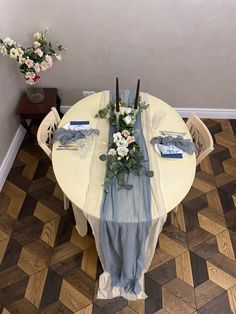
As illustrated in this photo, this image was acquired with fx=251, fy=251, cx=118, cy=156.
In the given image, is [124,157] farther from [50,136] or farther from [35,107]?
[35,107]

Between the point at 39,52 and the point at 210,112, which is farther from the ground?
the point at 39,52

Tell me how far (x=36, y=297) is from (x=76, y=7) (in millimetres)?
2227

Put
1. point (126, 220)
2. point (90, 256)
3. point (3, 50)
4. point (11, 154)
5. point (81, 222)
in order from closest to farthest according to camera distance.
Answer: point (126, 220)
point (81, 222)
point (90, 256)
point (3, 50)
point (11, 154)

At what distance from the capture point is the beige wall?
2.09m

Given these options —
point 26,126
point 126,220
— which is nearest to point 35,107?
point 26,126

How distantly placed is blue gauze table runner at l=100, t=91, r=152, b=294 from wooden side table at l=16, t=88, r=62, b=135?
123 centimetres

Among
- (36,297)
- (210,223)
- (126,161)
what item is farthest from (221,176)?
(36,297)

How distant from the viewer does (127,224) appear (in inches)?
49.4

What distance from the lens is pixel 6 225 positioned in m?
2.03

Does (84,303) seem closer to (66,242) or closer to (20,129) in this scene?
(66,242)

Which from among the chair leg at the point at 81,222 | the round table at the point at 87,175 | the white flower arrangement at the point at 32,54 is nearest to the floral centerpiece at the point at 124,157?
the round table at the point at 87,175

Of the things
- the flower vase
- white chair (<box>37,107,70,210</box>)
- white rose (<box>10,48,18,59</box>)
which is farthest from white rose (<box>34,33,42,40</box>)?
white chair (<box>37,107,70,210</box>)

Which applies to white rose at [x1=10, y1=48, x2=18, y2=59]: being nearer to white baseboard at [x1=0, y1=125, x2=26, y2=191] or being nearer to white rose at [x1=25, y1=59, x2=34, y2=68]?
white rose at [x1=25, y1=59, x2=34, y2=68]

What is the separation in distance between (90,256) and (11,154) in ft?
4.12
